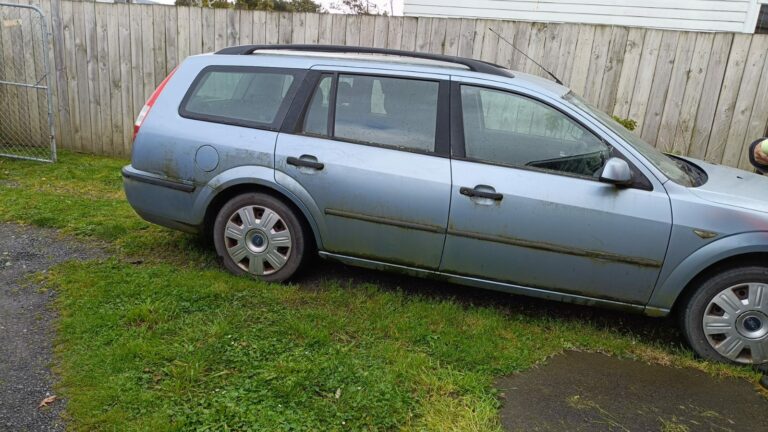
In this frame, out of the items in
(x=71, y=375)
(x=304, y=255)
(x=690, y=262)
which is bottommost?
(x=71, y=375)

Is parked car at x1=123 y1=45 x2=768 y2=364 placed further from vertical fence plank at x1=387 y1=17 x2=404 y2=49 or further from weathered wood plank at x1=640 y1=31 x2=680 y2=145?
vertical fence plank at x1=387 y1=17 x2=404 y2=49

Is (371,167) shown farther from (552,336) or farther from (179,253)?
(179,253)

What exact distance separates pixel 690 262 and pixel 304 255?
256 centimetres

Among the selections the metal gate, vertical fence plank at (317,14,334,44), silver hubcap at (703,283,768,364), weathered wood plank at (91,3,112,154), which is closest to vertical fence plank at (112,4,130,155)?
weathered wood plank at (91,3,112,154)

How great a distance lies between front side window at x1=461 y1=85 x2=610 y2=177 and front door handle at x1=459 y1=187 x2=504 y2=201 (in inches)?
8.8

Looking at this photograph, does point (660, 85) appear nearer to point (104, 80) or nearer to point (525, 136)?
point (525, 136)

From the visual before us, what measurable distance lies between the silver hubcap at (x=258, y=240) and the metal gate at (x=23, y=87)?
182 inches

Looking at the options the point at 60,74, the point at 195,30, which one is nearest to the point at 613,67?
the point at 195,30

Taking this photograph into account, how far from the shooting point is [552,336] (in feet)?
12.1

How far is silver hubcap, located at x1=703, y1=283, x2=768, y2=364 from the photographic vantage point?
3.30 m

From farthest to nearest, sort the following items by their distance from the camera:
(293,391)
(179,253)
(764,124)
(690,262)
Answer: (764,124), (179,253), (690,262), (293,391)

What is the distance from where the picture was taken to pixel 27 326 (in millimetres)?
3453

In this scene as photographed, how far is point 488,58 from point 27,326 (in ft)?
18.0

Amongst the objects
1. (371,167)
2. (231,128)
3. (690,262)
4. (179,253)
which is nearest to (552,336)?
(690,262)
